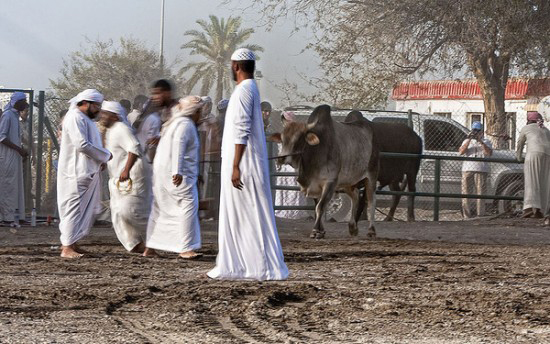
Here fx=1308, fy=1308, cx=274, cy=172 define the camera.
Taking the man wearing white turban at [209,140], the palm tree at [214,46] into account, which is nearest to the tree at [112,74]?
the palm tree at [214,46]

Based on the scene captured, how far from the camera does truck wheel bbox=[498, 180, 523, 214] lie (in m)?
20.8

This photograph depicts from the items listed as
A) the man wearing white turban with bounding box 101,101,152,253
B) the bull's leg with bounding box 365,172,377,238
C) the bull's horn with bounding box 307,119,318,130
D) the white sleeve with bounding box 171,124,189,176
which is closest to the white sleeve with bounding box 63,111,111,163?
the man wearing white turban with bounding box 101,101,152,253

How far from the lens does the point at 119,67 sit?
146 ft

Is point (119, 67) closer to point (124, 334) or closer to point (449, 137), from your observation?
point (449, 137)

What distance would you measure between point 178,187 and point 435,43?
13779mm

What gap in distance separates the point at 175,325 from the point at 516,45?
1765 centimetres

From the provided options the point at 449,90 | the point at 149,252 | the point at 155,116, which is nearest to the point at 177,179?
the point at 149,252

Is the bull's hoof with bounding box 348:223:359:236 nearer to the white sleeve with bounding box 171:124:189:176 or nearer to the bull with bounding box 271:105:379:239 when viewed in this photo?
the bull with bounding box 271:105:379:239

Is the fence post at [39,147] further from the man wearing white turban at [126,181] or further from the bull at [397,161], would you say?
the man wearing white turban at [126,181]

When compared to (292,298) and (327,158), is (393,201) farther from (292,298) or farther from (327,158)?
(292,298)

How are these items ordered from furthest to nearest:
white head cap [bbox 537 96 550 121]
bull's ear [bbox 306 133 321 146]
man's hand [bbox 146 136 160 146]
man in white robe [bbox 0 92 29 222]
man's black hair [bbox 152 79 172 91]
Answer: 1. white head cap [bbox 537 96 550 121]
2. man in white robe [bbox 0 92 29 222]
3. bull's ear [bbox 306 133 321 146]
4. man's hand [bbox 146 136 160 146]
5. man's black hair [bbox 152 79 172 91]

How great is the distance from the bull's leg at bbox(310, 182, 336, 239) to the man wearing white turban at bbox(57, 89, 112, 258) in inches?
150

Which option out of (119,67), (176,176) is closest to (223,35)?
(119,67)

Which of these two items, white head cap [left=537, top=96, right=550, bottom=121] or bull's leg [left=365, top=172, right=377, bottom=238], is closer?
bull's leg [left=365, top=172, right=377, bottom=238]
